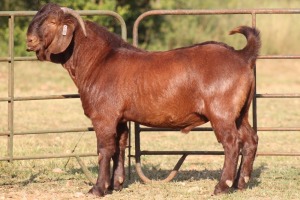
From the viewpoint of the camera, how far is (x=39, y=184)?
369 inches

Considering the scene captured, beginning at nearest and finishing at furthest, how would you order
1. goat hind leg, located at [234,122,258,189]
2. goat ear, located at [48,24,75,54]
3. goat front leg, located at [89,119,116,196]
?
goat front leg, located at [89,119,116,196] → goat ear, located at [48,24,75,54] → goat hind leg, located at [234,122,258,189]

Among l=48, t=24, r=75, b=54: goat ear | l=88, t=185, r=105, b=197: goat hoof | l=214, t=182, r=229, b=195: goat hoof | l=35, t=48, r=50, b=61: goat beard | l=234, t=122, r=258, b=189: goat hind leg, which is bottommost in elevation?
l=88, t=185, r=105, b=197: goat hoof

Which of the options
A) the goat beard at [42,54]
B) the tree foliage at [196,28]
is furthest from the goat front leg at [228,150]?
the tree foliage at [196,28]

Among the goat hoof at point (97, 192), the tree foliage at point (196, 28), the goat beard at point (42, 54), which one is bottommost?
the tree foliage at point (196, 28)

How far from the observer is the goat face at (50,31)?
8594 mm

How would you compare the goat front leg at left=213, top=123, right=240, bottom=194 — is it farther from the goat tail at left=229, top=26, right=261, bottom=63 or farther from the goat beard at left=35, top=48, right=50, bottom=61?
the goat beard at left=35, top=48, right=50, bottom=61

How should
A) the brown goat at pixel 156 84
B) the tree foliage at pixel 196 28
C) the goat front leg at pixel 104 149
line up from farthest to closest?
1. the tree foliage at pixel 196 28
2. the goat front leg at pixel 104 149
3. the brown goat at pixel 156 84

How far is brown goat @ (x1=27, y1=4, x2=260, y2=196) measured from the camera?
8.42 meters

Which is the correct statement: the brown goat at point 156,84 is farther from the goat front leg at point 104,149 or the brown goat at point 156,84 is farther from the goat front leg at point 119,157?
the goat front leg at point 119,157

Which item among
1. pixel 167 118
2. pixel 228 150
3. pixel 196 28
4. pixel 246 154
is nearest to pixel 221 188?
pixel 228 150

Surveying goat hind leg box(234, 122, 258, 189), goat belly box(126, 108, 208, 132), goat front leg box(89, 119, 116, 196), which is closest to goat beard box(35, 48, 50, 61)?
goat front leg box(89, 119, 116, 196)

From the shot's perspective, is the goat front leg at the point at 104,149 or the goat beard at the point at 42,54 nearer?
the goat front leg at the point at 104,149

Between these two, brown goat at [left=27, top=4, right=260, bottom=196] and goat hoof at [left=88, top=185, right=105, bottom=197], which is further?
goat hoof at [left=88, top=185, right=105, bottom=197]

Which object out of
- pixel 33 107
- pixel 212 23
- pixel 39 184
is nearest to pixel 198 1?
pixel 212 23
